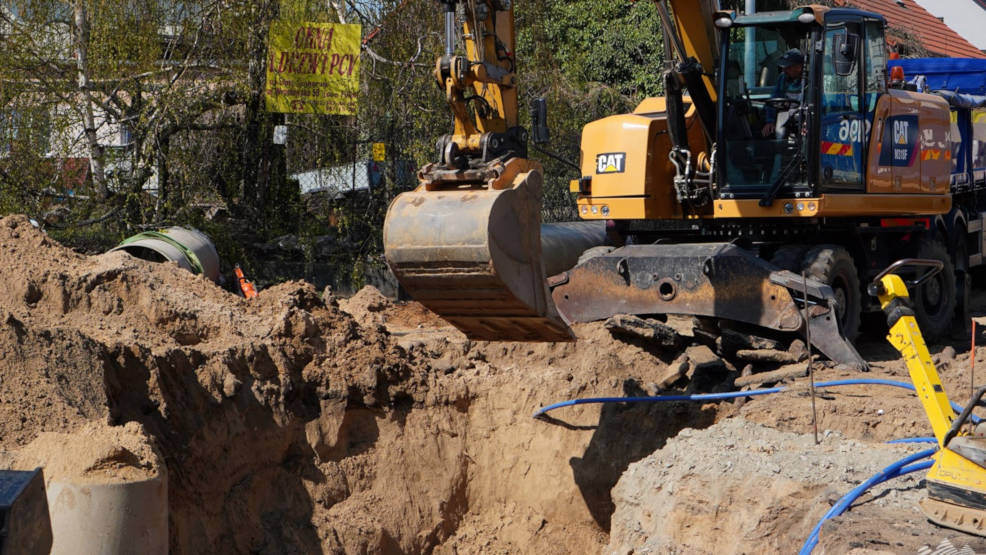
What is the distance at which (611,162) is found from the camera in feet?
31.0

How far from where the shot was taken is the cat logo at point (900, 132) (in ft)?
30.6

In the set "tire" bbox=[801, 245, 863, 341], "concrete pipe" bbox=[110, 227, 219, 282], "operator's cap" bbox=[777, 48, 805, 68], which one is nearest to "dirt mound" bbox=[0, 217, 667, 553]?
"tire" bbox=[801, 245, 863, 341]

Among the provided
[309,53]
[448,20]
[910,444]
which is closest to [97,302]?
[448,20]

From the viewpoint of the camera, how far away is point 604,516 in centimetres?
762

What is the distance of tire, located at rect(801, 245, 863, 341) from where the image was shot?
338 inches

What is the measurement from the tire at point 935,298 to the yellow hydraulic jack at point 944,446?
5.56 m

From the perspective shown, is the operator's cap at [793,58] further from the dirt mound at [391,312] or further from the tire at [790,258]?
the dirt mound at [391,312]

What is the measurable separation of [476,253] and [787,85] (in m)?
4.17

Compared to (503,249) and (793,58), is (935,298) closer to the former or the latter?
(793,58)

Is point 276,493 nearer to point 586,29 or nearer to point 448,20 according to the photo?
point 448,20

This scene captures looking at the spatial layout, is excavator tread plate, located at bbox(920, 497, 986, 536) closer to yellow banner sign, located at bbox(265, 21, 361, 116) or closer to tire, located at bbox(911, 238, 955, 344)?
tire, located at bbox(911, 238, 955, 344)

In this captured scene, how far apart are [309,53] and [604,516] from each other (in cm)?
721

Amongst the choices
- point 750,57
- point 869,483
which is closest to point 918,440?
point 869,483

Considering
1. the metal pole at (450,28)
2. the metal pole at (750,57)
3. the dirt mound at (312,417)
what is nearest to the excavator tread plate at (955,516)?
the dirt mound at (312,417)
